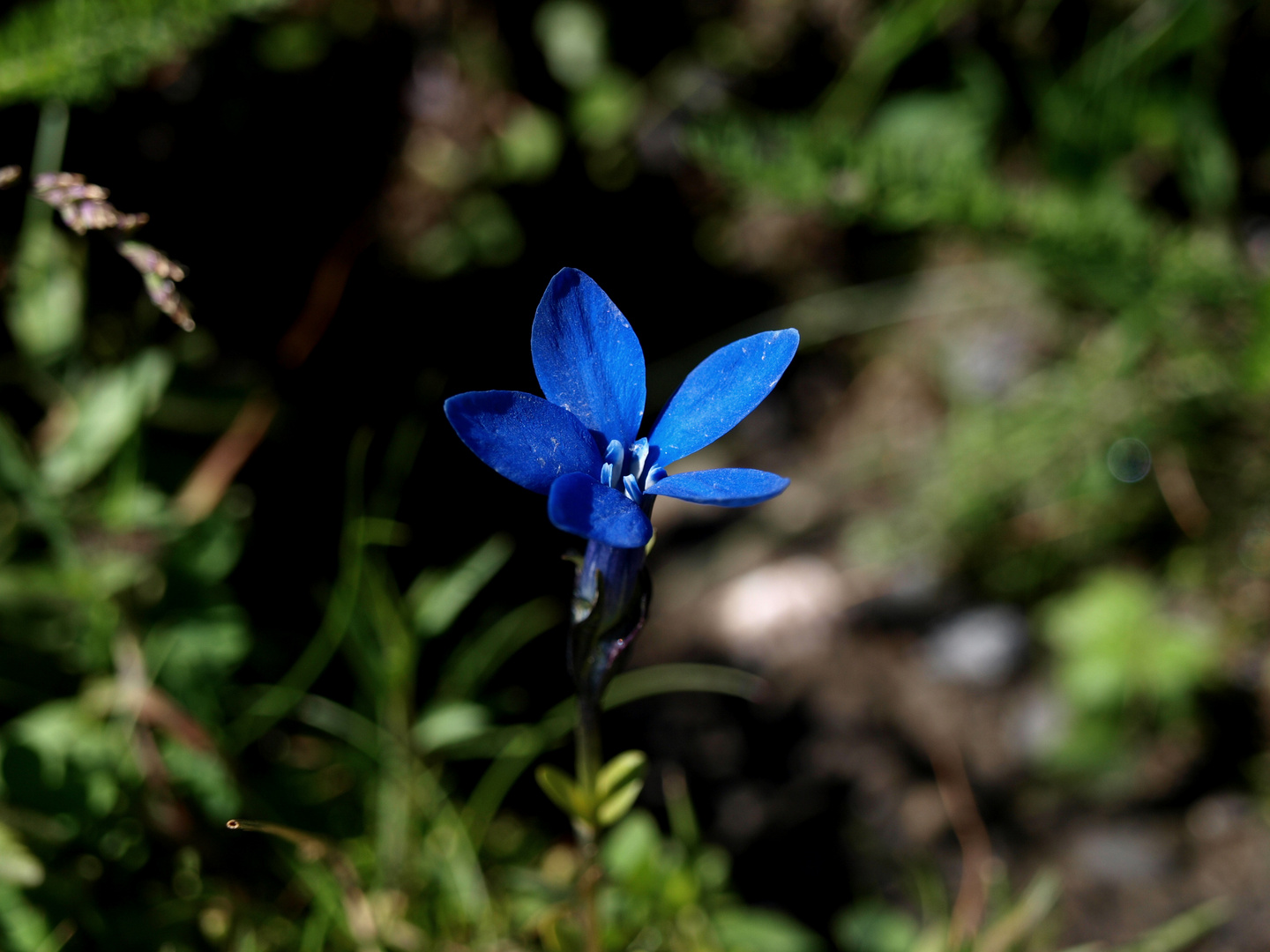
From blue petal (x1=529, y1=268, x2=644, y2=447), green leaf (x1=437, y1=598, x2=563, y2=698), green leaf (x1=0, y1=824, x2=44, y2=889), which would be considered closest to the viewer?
blue petal (x1=529, y1=268, x2=644, y2=447)

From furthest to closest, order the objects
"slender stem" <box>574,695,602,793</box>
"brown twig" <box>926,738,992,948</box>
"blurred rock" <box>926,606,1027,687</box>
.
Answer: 1. "blurred rock" <box>926,606,1027,687</box>
2. "brown twig" <box>926,738,992,948</box>
3. "slender stem" <box>574,695,602,793</box>

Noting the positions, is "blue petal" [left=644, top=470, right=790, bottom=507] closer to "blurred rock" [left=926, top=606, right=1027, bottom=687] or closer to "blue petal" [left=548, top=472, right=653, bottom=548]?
"blue petal" [left=548, top=472, right=653, bottom=548]

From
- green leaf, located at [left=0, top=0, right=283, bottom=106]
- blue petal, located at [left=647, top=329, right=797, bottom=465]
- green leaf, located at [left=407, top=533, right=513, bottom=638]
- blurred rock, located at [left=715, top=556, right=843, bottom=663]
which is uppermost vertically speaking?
green leaf, located at [left=0, top=0, right=283, bottom=106]

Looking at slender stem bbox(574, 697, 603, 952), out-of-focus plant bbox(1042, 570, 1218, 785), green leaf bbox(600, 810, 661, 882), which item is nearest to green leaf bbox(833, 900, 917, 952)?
green leaf bbox(600, 810, 661, 882)

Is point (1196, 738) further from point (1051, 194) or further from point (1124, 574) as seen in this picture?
point (1051, 194)

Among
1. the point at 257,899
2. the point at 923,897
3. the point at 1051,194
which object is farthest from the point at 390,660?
the point at 1051,194

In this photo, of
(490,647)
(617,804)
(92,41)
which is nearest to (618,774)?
(617,804)

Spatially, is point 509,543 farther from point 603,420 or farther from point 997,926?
point 603,420
